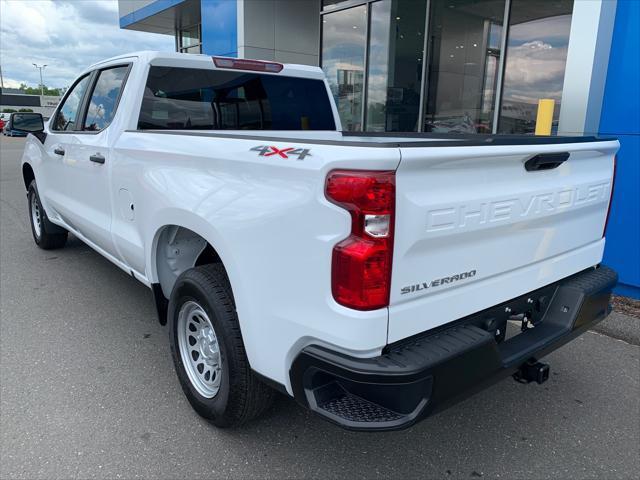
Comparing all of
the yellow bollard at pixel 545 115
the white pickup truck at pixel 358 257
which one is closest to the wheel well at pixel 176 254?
the white pickup truck at pixel 358 257

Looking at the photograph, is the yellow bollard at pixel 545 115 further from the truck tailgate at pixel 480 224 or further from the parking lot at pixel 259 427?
the truck tailgate at pixel 480 224

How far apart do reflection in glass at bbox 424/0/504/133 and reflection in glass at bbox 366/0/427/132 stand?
0.30 meters

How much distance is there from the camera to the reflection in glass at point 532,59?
24.1 feet

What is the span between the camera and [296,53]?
37.4ft

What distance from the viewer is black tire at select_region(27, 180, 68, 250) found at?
5.87m

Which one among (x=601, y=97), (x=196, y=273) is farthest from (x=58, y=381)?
(x=601, y=97)

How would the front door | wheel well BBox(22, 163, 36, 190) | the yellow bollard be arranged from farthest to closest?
wheel well BBox(22, 163, 36, 190)
the yellow bollard
the front door

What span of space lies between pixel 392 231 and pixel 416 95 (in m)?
8.23

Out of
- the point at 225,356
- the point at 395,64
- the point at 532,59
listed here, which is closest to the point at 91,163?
the point at 225,356

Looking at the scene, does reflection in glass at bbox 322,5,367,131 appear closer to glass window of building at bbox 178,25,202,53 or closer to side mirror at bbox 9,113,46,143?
side mirror at bbox 9,113,46,143

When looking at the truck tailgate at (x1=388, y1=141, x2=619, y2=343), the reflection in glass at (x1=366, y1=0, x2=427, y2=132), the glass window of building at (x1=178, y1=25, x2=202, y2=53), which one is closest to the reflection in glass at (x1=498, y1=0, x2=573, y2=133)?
the reflection in glass at (x1=366, y1=0, x2=427, y2=132)

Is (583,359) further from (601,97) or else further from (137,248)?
(137,248)

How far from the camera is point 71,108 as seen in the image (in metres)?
4.81

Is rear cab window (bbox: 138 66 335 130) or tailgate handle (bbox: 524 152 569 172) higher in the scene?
rear cab window (bbox: 138 66 335 130)
